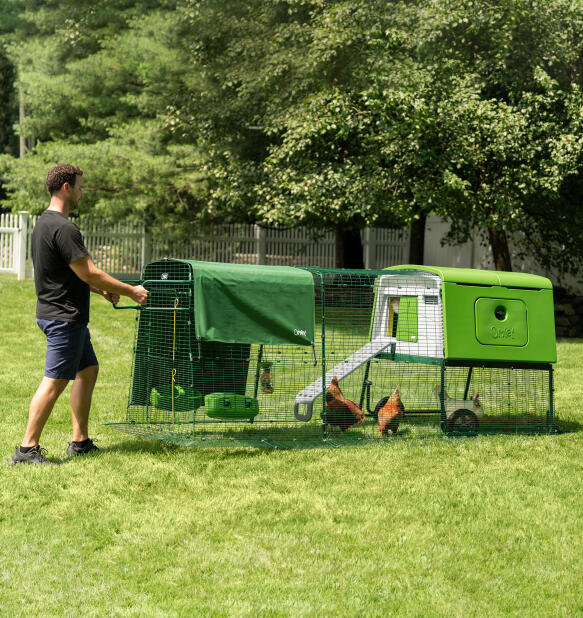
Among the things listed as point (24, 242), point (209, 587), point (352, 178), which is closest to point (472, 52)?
point (352, 178)

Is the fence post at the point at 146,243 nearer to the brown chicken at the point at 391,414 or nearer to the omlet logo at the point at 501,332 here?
the brown chicken at the point at 391,414

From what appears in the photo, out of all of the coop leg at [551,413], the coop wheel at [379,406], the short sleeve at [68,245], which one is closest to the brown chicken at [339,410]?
the coop wheel at [379,406]

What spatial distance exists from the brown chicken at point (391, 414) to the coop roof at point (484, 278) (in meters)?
1.08

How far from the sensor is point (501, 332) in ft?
23.8

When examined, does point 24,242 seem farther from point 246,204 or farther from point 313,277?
point 313,277

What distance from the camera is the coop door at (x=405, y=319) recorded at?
24.6 feet

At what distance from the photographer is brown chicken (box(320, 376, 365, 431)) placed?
23.7 ft

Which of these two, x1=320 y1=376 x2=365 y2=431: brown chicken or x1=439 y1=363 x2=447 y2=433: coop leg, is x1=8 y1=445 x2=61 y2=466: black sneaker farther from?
x1=439 y1=363 x2=447 y2=433: coop leg

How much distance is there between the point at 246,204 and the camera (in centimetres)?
1683

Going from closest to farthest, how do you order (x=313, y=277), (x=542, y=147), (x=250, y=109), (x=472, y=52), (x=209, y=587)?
(x=209, y=587)
(x=313, y=277)
(x=542, y=147)
(x=472, y=52)
(x=250, y=109)

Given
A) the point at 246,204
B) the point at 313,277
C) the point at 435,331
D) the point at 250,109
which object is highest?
the point at 250,109

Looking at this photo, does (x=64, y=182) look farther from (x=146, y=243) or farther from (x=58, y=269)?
(x=146, y=243)

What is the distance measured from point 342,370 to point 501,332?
138 centimetres

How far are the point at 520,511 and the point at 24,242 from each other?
1610 centimetres
